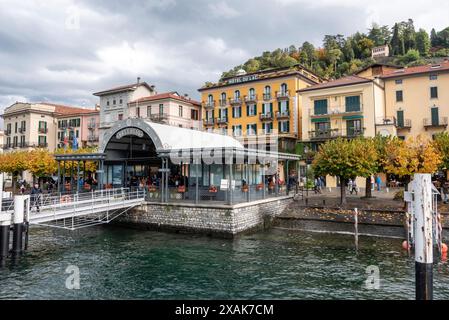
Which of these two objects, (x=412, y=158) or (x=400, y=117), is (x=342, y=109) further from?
(x=412, y=158)

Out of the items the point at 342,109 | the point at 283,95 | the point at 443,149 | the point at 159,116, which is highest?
the point at 283,95

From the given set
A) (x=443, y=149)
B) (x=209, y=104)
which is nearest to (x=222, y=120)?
(x=209, y=104)

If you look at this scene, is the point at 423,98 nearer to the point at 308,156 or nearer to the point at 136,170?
the point at 308,156

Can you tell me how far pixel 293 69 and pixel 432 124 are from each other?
62.2 ft

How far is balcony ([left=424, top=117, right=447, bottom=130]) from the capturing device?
37812mm

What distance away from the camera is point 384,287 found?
12391mm

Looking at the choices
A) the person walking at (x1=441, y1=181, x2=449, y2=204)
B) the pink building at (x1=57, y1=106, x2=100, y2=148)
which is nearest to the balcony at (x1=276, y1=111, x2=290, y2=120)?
the person walking at (x1=441, y1=181, x2=449, y2=204)

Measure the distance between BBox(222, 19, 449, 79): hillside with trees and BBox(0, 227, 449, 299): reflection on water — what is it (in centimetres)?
5983

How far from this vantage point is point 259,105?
49.8 metres

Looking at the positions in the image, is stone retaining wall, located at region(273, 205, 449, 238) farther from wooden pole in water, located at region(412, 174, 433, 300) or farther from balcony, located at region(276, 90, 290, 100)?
balcony, located at region(276, 90, 290, 100)

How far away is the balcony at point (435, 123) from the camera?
124ft

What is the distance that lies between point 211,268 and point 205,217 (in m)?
6.68
